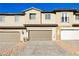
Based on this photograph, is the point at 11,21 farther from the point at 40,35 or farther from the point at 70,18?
the point at 70,18

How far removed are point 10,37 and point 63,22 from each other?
6.39 meters

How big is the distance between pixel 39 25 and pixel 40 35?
1.48 meters

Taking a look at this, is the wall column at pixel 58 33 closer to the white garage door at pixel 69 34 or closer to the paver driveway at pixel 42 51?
the white garage door at pixel 69 34

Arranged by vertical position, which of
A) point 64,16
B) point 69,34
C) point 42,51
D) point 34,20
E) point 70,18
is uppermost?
point 64,16

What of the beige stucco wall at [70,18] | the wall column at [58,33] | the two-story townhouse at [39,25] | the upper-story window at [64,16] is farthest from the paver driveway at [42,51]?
the upper-story window at [64,16]

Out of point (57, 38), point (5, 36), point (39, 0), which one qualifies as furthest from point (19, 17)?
point (39, 0)

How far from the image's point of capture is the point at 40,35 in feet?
102

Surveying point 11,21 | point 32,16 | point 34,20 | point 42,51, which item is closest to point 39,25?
point 34,20

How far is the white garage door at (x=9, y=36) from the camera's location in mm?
30438

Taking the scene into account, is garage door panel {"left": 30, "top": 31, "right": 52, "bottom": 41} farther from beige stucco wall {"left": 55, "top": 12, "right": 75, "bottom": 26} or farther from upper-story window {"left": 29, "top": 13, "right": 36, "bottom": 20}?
upper-story window {"left": 29, "top": 13, "right": 36, "bottom": 20}

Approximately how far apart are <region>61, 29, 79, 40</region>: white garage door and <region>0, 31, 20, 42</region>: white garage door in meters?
5.15

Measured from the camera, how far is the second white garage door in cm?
3059

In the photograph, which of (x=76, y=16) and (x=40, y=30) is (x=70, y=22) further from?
(x=40, y=30)

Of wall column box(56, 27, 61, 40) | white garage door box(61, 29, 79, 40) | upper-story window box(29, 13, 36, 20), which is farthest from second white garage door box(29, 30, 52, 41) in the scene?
upper-story window box(29, 13, 36, 20)
